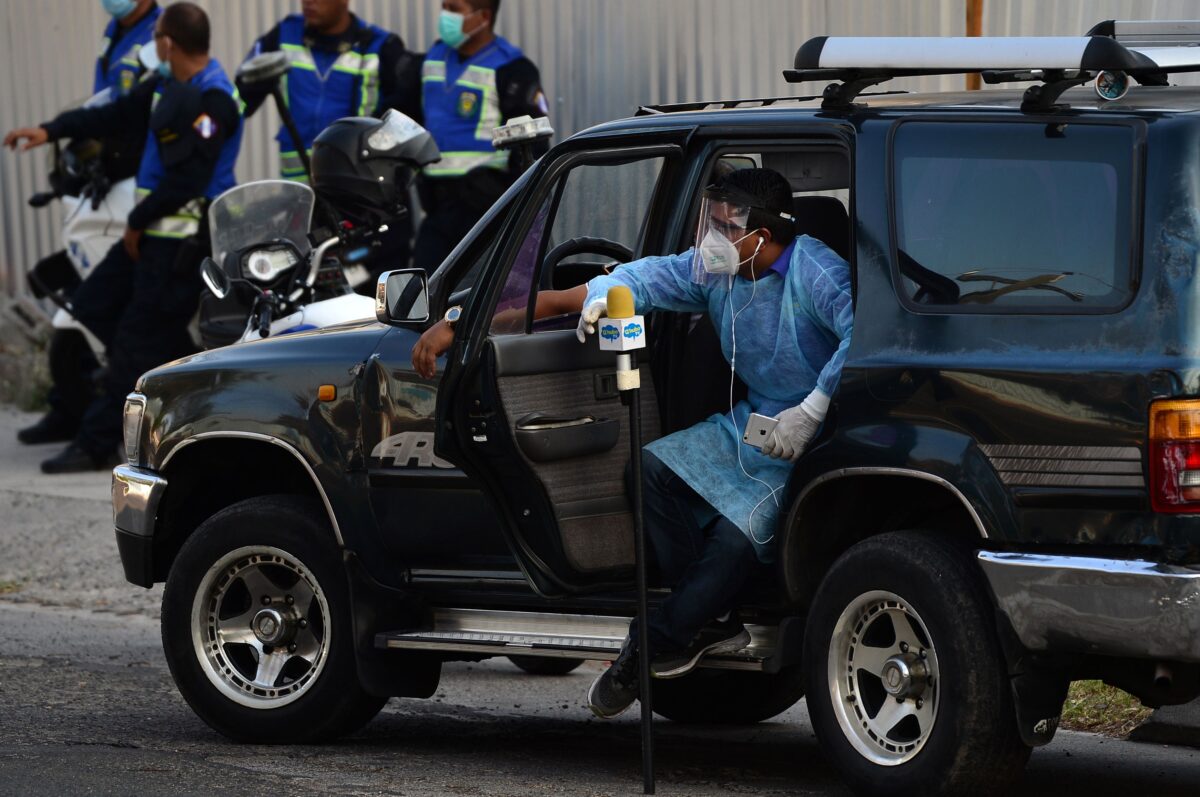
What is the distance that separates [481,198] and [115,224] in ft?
9.21

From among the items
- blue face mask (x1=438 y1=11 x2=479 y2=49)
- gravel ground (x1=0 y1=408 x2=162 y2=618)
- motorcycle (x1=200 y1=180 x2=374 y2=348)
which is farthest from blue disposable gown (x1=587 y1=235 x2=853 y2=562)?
blue face mask (x1=438 y1=11 x2=479 y2=49)

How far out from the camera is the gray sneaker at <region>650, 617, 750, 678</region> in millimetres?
5895

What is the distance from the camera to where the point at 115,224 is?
Answer: 13.1m

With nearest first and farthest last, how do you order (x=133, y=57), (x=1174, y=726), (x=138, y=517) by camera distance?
(x=1174, y=726), (x=138, y=517), (x=133, y=57)

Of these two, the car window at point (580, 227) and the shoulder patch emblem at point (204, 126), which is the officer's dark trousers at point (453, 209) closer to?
the shoulder patch emblem at point (204, 126)

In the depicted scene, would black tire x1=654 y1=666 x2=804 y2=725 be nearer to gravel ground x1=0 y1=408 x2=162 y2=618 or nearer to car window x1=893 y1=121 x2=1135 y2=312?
car window x1=893 y1=121 x2=1135 y2=312

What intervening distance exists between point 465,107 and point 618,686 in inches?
238

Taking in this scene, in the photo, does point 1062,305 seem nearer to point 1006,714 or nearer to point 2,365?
point 1006,714

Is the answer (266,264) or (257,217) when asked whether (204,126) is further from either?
(266,264)

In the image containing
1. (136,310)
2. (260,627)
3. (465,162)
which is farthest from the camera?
(136,310)

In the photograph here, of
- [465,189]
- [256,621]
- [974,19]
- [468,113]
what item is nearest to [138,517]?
[256,621]

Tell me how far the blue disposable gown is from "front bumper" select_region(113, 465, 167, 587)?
1890mm

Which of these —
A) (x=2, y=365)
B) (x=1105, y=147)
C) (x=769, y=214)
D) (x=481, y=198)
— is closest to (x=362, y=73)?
(x=481, y=198)

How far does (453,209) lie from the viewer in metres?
11.6
